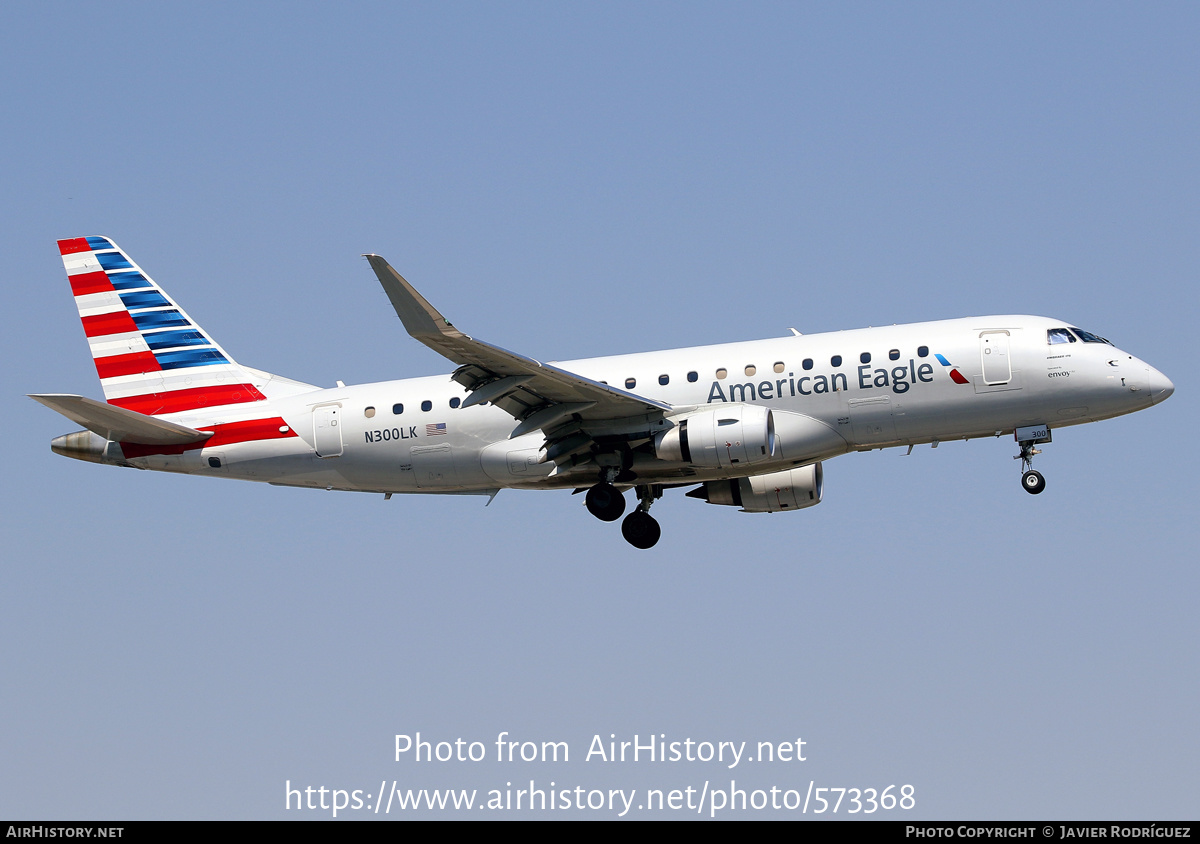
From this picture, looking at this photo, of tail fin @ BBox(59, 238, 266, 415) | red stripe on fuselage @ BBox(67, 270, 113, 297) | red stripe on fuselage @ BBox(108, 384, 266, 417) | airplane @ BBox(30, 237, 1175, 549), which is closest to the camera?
airplane @ BBox(30, 237, 1175, 549)

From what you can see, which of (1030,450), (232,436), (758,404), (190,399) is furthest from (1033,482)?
(190,399)

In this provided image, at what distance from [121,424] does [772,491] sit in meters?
16.7

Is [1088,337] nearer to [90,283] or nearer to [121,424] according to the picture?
[121,424]

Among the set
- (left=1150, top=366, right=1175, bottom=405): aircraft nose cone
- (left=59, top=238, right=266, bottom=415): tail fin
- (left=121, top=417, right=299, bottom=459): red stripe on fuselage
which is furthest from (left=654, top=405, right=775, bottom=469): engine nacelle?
(left=59, top=238, right=266, bottom=415): tail fin

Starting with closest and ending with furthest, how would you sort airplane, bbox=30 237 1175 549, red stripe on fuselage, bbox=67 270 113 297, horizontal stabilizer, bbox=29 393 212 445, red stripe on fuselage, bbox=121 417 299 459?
airplane, bbox=30 237 1175 549, horizontal stabilizer, bbox=29 393 212 445, red stripe on fuselage, bbox=121 417 299 459, red stripe on fuselage, bbox=67 270 113 297

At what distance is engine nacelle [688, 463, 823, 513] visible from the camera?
36875 millimetres

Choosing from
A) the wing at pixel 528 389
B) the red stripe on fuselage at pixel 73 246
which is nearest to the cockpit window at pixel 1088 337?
the wing at pixel 528 389

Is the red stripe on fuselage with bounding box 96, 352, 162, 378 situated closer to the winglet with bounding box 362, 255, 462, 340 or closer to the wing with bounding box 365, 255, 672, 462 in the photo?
the wing with bounding box 365, 255, 672, 462

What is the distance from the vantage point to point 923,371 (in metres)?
32.6

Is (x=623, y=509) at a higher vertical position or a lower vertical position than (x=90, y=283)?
lower

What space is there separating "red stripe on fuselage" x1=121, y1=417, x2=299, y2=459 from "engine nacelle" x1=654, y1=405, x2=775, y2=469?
10380 millimetres

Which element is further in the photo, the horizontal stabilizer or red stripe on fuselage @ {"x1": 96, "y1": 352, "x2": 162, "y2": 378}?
red stripe on fuselage @ {"x1": 96, "y1": 352, "x2": 162, "y2": 378}

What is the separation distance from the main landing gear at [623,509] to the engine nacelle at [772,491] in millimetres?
1780

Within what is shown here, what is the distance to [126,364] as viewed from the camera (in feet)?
126
